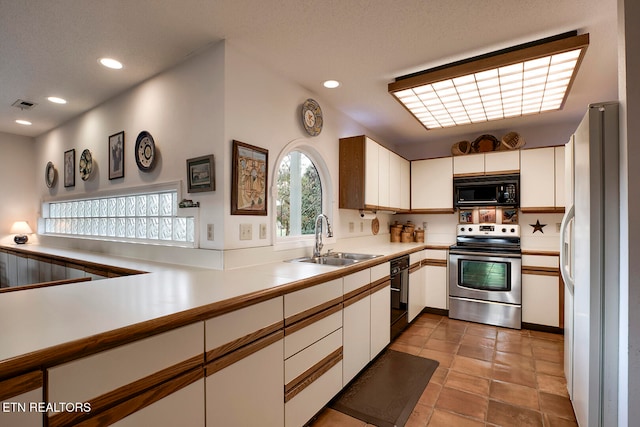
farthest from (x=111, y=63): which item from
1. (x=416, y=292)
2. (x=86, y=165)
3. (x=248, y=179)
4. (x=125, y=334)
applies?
(x=416, y=292)

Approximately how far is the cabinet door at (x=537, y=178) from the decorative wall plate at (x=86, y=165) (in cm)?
490

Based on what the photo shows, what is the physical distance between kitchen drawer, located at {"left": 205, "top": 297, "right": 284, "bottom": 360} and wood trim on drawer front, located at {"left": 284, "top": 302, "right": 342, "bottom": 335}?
0.08m

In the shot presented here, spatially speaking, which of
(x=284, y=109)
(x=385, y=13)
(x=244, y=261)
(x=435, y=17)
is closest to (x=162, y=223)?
(x=244, y=261)

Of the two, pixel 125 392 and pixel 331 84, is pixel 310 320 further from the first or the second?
pixel 331 84

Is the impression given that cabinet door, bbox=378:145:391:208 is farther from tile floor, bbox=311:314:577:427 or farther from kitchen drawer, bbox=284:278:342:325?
kitchen drawer, bbox=284:278:342:325

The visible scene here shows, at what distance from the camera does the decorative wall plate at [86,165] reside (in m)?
3.27

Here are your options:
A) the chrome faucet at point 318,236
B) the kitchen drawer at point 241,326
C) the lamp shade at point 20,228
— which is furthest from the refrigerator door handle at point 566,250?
the lamp shade at point 20,228

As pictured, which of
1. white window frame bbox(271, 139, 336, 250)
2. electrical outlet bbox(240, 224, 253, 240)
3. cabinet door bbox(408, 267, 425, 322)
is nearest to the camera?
electrical outlet bbox(240, 224, 253, 240)

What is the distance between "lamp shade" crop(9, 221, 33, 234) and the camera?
4219mm

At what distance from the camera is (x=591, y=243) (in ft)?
4.50

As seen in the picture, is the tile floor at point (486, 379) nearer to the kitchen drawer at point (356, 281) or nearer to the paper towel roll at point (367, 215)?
the kitchen drawer at point (356, 281)

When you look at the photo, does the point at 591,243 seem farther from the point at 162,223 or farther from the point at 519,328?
the point at 162,223

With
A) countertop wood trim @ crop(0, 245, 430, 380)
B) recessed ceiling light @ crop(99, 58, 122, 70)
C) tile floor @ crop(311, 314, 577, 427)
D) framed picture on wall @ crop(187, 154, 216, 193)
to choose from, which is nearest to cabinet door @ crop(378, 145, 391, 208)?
tile floor @ crop(311, 314, 577, 427)

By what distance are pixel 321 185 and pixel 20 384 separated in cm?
267
